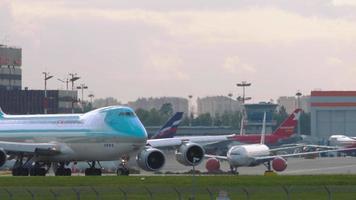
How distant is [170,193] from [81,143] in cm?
2889

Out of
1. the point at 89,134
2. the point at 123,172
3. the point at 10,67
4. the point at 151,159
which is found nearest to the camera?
the point at 123,172

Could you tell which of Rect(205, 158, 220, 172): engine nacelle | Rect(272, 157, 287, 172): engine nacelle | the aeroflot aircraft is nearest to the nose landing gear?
the aeroflot aircraft

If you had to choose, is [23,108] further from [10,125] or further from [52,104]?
[10,125]

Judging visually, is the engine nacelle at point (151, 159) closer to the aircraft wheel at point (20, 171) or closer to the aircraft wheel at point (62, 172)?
the aircraft wheel at point (62, 172)

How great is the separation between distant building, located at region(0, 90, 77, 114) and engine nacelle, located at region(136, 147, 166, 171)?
8681 centimetres

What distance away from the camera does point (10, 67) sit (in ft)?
618

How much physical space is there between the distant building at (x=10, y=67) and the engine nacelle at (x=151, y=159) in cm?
10184

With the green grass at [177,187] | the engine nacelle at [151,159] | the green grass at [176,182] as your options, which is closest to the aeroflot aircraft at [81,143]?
the engine nacelle at [151,159]

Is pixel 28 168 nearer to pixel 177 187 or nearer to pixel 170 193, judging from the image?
pixel 177 187

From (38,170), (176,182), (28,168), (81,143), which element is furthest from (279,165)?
(176,182)

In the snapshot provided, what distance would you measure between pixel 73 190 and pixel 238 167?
174 ft

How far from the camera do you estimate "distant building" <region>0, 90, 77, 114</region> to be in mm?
173250

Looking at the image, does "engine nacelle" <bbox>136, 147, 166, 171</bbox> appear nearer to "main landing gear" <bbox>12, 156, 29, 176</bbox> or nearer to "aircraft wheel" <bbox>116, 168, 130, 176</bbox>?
"aircraft wheel" <bbox>116, 168, 130, 176</bbox>

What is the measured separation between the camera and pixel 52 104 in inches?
7136
